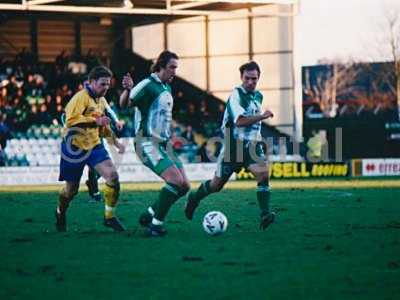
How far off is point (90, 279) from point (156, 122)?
4.07 m

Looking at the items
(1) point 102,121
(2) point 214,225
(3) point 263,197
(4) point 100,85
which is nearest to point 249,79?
(3) point 263,197

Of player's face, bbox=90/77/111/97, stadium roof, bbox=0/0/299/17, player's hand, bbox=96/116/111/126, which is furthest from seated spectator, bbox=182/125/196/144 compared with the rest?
player's hand, bbox=96/116/111/126

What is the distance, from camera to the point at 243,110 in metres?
12.9

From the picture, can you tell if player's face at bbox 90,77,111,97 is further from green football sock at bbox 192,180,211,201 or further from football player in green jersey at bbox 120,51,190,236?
green football sock at bbox 192,180,211,201

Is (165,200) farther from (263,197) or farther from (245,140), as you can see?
(245,140)

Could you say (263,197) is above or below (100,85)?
below

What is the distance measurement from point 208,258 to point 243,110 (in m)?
3.77

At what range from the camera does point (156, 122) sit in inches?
473

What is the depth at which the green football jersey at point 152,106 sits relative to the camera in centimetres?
1192

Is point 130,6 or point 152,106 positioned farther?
point 130,6

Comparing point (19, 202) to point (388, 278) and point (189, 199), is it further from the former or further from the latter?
point (388, 278)

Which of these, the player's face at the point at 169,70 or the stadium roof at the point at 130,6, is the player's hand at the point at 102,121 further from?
the stadium roof at the point at 130,6

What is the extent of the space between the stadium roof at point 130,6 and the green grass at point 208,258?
16.6m

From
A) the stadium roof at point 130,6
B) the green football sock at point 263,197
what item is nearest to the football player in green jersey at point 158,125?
the green football sock at point 263,197
